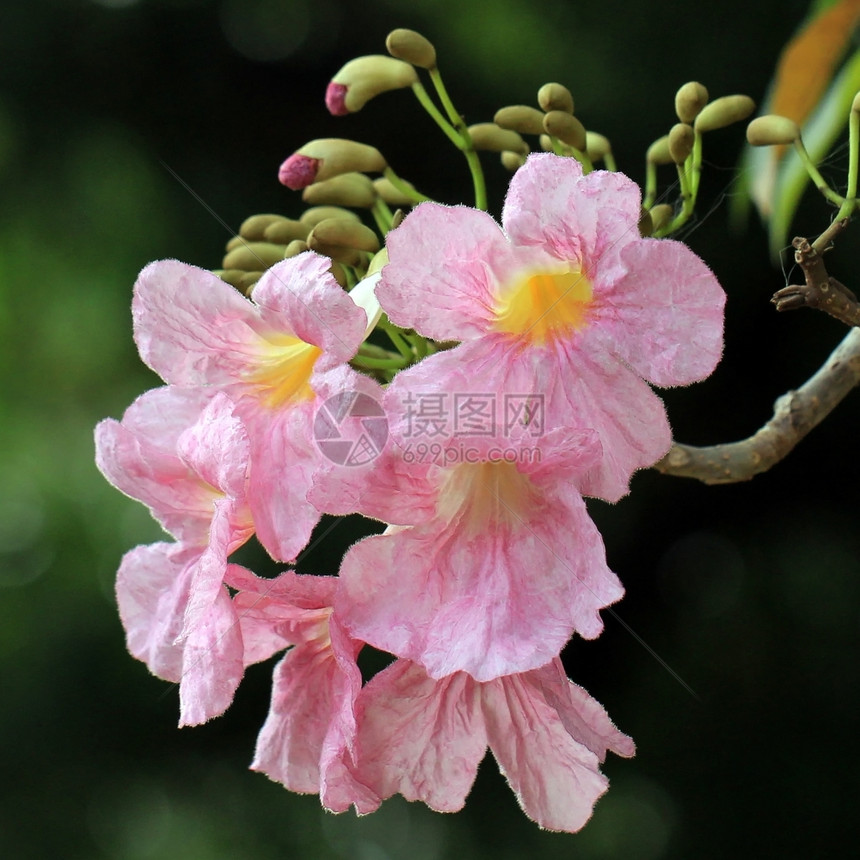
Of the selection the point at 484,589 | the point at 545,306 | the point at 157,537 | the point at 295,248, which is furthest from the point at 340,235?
the point at 157,537

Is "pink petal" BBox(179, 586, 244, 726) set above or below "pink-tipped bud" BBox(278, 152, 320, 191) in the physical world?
below

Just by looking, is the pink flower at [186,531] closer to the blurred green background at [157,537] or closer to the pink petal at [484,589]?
the pink petal at [484,589]

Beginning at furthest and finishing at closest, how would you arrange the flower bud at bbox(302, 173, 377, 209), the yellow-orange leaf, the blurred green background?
the blurred green background < the yellow-orange leaf < the flower bud at bbox(302, 173, 377, 209)

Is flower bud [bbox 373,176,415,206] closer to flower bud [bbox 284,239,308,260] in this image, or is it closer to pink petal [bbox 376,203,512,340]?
flower bud [bbox 284,239,308,260]

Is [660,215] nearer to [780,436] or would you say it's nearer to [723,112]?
[723,112]

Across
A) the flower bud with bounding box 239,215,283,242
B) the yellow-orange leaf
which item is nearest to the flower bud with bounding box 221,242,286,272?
the flower bud with bounding box 239,215,283,242

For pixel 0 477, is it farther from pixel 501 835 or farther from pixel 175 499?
pixel 175 499
